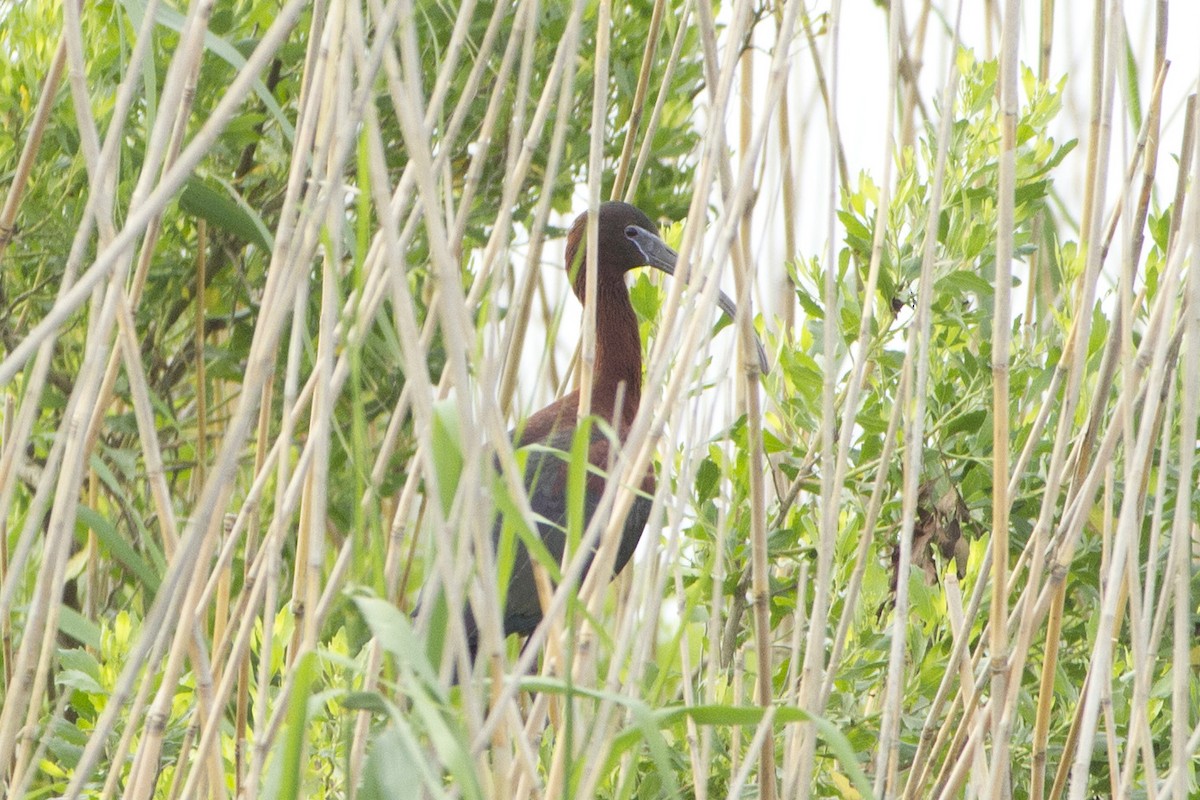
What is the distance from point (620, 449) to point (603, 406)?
1392 millimetres

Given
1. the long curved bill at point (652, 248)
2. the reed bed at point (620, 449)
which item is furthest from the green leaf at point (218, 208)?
the long curved bill at point (652, 248)

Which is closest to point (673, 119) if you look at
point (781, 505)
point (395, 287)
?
point (781, 505)

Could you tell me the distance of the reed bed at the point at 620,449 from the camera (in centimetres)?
81

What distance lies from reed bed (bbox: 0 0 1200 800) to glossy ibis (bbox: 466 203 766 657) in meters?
0.29

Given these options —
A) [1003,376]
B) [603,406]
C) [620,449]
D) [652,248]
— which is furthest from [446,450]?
[603,406]

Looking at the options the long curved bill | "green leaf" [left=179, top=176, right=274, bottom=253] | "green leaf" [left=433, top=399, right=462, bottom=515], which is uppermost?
the long curved bill

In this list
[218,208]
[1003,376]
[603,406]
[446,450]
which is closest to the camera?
[446,450]

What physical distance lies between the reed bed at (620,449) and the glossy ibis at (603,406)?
0.29 m

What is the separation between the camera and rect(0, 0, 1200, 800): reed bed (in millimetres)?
813

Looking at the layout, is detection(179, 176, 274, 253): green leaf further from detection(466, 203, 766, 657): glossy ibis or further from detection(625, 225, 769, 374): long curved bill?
detection(625, 225, 769, 374): long curved bill

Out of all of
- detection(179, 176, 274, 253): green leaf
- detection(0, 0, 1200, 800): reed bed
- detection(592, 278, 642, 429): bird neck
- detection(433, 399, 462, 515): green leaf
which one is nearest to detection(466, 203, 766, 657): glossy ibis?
detection(592, 278, 642, 429): bird neck

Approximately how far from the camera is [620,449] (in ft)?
2.92

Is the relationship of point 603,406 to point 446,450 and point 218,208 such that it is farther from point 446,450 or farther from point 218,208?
point 446,450

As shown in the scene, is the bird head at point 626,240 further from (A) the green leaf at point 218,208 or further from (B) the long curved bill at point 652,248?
(A) the green leaf at point 218,208
